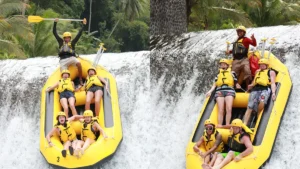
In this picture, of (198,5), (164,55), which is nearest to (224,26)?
(198,5)

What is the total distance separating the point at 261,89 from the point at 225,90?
54cm

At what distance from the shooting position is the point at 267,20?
20.8 m

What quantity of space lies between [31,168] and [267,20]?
13.4 m

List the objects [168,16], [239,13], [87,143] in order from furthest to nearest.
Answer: [239,13], [168,16], [87,143]

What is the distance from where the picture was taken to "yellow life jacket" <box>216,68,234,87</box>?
8.52m

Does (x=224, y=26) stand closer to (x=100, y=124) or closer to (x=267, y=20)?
(x=267, y=20)

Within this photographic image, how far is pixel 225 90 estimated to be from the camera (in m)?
8.50

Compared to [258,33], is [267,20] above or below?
below

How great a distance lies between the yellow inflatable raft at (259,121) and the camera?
7457mm

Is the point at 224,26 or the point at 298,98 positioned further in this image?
the point at 224,26

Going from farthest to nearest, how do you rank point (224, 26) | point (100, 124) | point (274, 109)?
1. point (224, 26)
2. point (100, 124)
3. point (274, 109)

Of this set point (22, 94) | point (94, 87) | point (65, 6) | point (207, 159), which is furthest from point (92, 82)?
point (65, 6)

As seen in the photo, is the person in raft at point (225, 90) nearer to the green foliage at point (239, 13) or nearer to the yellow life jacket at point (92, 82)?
the yellow life jacket at point (92, 82)

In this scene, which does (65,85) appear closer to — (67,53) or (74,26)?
(67,53)
